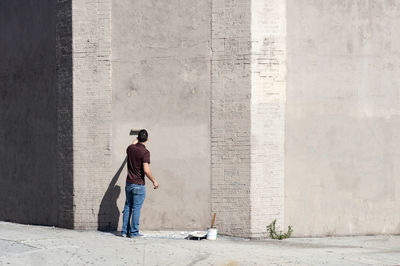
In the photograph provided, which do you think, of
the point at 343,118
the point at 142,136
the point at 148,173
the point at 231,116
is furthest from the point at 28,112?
the point at 343,118

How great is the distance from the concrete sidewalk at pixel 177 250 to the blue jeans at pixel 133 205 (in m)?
0.24

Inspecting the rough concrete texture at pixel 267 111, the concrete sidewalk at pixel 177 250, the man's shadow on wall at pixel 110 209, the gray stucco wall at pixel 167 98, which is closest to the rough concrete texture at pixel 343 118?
the rough concrete texture at pixel 267 111

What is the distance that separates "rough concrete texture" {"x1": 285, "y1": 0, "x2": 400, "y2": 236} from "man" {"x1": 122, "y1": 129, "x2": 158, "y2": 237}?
100 inches

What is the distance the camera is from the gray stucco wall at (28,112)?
462 inches

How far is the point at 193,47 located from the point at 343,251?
14.1ft

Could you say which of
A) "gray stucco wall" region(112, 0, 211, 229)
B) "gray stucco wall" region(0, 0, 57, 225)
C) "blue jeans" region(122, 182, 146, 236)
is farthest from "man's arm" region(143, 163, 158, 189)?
"gray stucco wall" region(0, 0, 57, 225)

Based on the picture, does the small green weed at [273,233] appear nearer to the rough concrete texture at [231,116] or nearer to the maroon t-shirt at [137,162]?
the rough concrete texture at [231,116]

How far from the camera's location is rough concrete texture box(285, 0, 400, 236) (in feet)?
35.7

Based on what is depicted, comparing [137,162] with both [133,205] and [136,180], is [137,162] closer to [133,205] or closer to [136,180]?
[136,180]

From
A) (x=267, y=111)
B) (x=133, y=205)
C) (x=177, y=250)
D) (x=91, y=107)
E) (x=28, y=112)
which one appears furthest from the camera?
(x=28, y=112)

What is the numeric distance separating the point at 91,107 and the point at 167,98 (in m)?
1.39

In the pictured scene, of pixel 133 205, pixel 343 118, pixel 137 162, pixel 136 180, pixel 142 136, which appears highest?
pixel 343 118

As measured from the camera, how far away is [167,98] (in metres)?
10.8

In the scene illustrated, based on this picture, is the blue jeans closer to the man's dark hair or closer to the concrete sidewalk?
the concrete sidewalk
